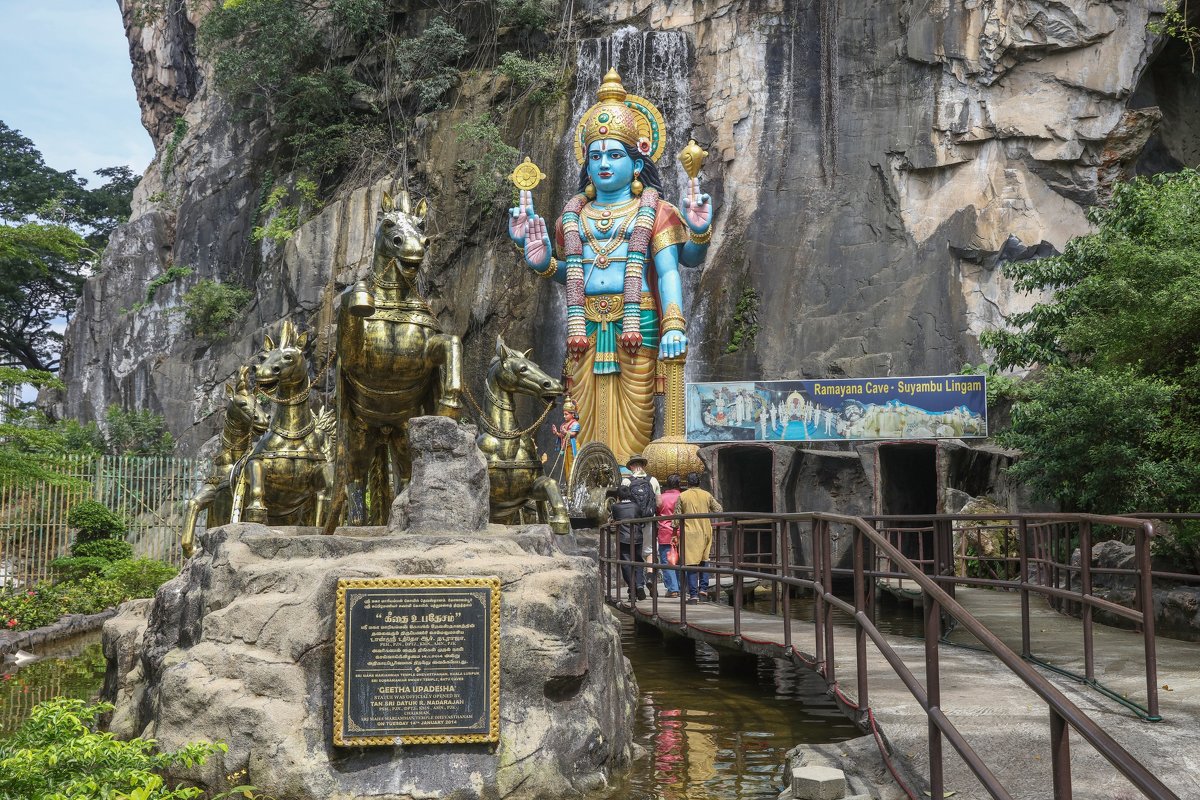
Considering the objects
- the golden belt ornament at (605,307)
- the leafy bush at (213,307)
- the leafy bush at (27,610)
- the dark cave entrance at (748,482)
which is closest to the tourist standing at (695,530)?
the dark cave entrance at (748,482)

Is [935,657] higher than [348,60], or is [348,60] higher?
[348,60]

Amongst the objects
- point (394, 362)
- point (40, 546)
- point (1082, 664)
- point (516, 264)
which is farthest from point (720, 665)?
point (516, 264)

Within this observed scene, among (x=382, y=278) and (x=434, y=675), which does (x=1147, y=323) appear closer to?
(x=382, y=278)

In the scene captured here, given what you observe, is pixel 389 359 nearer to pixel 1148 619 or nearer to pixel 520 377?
pixel 520 377

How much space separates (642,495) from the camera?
13273 millimetres

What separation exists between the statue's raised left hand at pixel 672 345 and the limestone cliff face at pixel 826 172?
4646mm

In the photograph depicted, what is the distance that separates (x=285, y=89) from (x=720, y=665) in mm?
21963

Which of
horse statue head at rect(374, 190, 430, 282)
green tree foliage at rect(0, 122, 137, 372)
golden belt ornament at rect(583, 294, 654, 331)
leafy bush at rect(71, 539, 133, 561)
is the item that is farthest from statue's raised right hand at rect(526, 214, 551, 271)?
green tree foliage at rect(0, 122, 137, 372)

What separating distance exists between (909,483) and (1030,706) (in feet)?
44.8

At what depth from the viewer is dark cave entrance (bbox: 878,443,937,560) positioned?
61.3 ft

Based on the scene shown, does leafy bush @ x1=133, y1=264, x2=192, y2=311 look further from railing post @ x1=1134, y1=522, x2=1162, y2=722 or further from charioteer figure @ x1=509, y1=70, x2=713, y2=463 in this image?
railing post @ x1=1134, y1=522, x2=1162, y2=722

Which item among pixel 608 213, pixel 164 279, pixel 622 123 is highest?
pixel 622 123

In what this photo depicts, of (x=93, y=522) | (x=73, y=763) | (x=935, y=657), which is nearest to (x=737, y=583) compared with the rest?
(x=935, y=657)

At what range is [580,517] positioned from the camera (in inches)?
640
